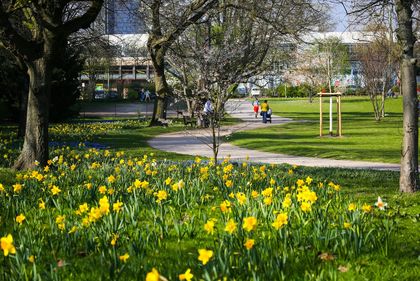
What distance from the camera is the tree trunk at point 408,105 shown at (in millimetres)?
8008

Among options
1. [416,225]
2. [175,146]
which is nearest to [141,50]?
[175,146]

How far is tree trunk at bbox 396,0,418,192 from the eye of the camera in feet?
26.3

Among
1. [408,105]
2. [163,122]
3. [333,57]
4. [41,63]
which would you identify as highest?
[333,57]

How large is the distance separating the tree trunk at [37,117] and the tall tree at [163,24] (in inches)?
214

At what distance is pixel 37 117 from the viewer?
10875 millimetres

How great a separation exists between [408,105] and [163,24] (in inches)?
670

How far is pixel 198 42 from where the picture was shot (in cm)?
3008

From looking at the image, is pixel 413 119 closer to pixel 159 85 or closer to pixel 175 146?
pixel 175 146

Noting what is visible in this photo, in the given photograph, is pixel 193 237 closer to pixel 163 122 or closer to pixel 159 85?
pixel 163 122

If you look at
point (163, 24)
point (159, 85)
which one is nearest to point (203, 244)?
point (163, 24)

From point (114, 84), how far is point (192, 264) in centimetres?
8812

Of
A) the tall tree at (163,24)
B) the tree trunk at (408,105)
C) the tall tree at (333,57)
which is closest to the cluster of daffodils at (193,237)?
the tree trunk at (408,105)

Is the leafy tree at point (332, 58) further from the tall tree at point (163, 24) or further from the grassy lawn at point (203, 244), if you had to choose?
the grassy lawn at point (203, 244)

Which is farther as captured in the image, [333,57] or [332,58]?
[333,57]
